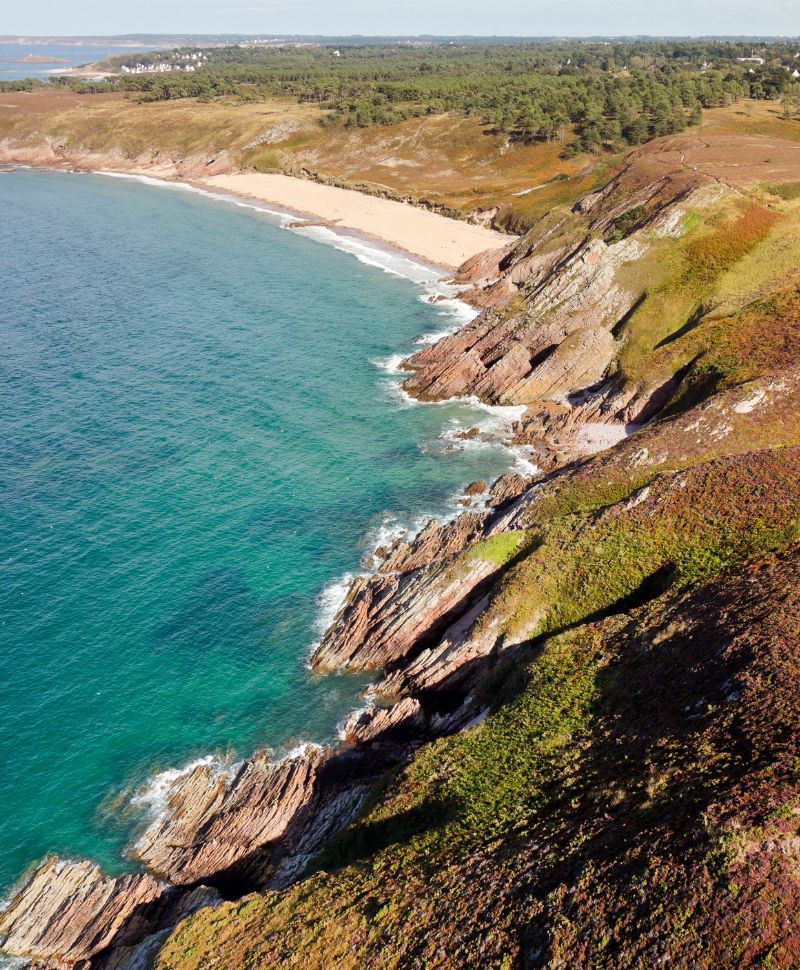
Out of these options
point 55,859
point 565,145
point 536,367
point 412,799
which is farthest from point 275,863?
point 565,145

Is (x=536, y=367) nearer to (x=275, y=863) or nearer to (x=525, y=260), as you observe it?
(x=525, y=260)

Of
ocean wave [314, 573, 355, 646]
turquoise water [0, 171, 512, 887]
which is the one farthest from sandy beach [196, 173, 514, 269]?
ocean wave [314, 573, 355, 646]

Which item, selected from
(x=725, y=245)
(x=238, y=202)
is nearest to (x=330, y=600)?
(x=725, y=245)

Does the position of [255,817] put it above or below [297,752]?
below

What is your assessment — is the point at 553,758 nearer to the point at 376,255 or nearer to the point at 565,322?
the point at 565,322

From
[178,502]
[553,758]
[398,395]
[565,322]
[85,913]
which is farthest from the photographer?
[398,395]

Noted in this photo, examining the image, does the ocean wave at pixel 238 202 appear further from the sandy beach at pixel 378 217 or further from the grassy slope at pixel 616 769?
the grassy slope at pixel 616 769

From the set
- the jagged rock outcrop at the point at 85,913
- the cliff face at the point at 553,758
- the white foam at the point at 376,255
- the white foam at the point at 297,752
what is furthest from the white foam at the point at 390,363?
the jagged rock outcrop at the point at 85,913
